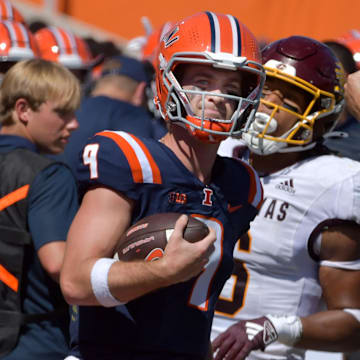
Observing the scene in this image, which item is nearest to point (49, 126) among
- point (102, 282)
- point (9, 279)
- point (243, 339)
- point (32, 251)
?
point (32, 251)

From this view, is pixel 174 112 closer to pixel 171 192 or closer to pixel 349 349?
pixel 171 192

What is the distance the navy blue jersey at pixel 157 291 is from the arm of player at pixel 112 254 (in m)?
0.06

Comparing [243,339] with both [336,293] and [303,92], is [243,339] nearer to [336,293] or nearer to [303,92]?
[336,293]

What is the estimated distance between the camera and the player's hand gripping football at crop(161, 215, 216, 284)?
169cm

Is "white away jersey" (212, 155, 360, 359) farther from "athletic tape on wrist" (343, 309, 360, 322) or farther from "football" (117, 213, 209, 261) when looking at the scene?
"football" (117, 213, 209, 261)

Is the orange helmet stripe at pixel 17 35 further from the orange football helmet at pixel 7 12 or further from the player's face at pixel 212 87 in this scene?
the player's face at pixel 212 87

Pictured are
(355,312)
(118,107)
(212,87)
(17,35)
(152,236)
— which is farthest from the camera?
(17,35)

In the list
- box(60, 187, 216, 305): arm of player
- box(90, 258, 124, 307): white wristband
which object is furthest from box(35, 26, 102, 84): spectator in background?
box(90, 258, 124, 307): white wristband

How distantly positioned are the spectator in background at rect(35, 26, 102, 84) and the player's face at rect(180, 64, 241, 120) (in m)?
3.95

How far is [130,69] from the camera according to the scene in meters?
5.12

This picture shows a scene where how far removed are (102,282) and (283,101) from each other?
1.39 meters

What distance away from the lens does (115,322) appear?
1968mm

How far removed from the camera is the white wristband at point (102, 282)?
69.9 inches

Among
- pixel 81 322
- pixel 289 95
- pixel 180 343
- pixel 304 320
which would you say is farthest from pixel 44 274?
pixel 289 95
